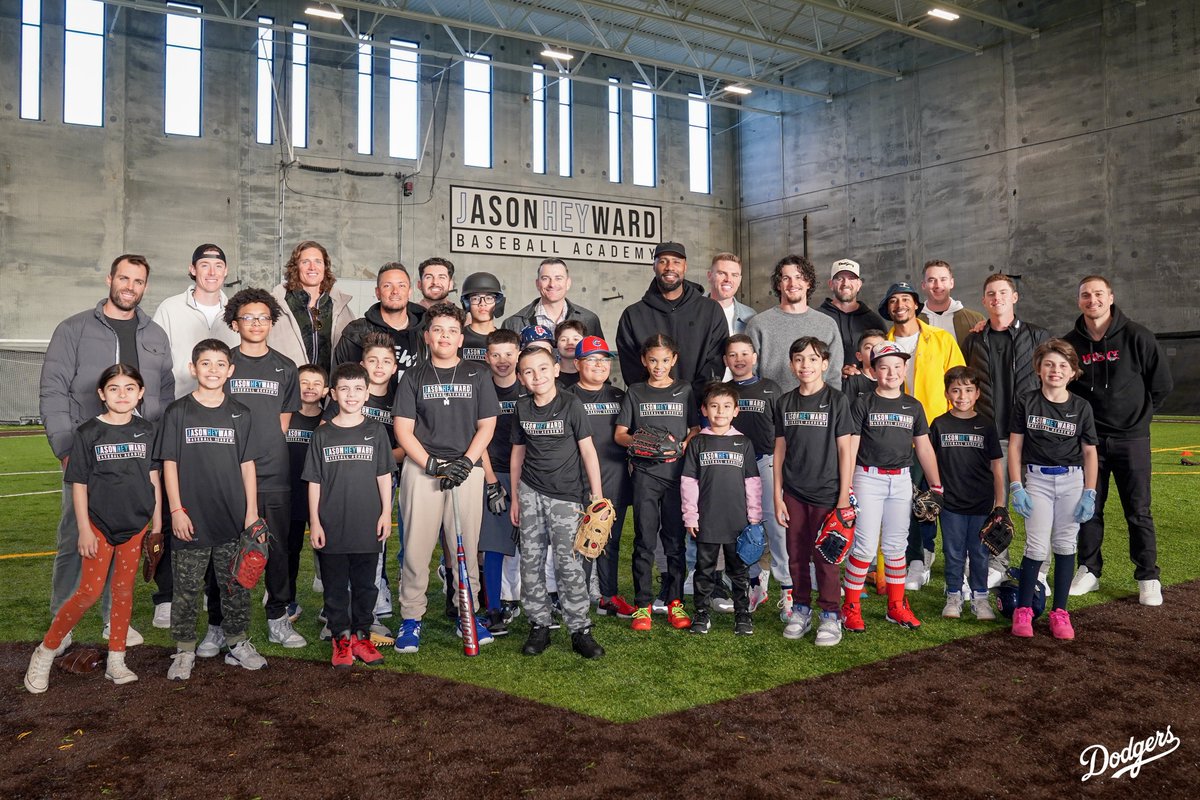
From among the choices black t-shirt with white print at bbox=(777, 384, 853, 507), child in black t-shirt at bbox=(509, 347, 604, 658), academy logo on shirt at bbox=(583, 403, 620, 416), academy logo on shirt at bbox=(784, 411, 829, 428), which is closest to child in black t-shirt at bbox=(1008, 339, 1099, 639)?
black t-shirt with white print at bbox=(777, 384, 853, 507)

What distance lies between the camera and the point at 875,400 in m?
4.92

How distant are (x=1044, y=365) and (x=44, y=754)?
16.5 feet

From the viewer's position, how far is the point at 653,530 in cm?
495

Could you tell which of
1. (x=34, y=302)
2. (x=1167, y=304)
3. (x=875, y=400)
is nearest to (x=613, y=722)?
(x=875, y=400)

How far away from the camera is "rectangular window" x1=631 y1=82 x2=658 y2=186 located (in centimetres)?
2498

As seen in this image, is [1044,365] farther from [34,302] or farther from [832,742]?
[34,302]

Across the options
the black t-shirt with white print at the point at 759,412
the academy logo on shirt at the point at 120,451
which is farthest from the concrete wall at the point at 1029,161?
the academy logo on shirt at the point at 120,451

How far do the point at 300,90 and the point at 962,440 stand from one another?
1990cm

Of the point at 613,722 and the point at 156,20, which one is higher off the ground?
the point at 156,20

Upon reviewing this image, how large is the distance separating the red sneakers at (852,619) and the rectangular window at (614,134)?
69.0 feet

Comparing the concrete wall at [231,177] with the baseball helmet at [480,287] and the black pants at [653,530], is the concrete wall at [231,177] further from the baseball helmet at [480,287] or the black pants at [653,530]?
the black pants at [653,530]

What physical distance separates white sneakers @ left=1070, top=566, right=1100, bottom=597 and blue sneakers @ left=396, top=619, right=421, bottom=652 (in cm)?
404

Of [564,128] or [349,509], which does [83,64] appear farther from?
[349,509]

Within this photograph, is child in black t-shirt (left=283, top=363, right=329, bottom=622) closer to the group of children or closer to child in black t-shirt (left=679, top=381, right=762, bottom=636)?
the group of children
